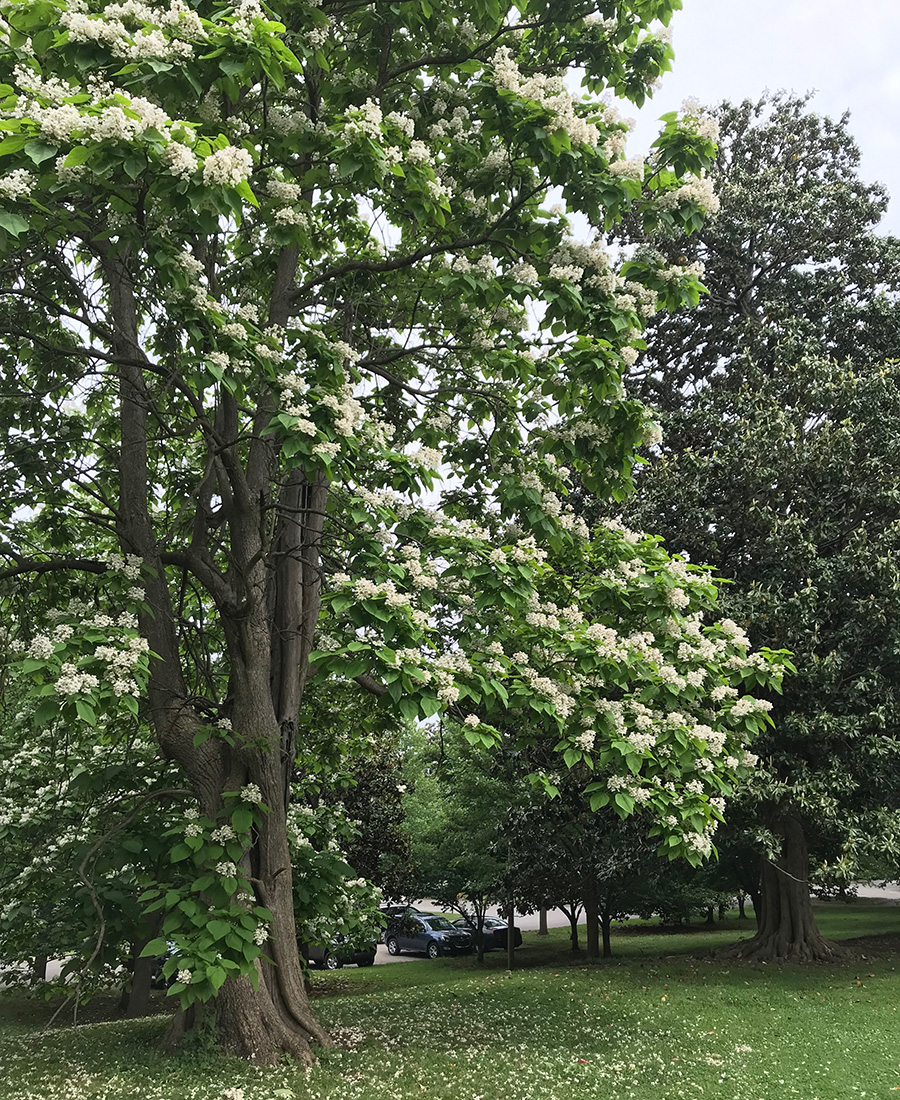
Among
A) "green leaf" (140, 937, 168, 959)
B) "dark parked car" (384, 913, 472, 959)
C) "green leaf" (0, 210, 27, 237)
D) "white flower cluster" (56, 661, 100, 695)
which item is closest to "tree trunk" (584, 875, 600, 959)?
"dark parked car" (384, 913, 472, 959)

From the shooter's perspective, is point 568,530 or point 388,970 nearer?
point 568,530

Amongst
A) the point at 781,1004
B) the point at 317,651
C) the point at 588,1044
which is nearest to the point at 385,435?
the point at 317,651

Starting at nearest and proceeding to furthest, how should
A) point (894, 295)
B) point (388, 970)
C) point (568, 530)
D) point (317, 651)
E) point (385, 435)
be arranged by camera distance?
point (317, 651) < point (385, 435) < point (568, 530) < point (894, 295) < point (388, 970)

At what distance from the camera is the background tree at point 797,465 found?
13.2 metres

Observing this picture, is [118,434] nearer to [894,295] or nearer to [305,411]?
[305,411]

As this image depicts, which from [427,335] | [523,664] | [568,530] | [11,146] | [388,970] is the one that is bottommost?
[388,970]

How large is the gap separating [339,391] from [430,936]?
71.9ft

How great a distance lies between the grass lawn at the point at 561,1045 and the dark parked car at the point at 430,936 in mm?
10005

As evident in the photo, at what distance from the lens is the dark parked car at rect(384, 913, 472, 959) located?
79.3ft

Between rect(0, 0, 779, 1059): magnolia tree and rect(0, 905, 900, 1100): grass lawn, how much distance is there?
0.87 m

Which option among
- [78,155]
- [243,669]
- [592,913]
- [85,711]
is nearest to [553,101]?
[78,155]

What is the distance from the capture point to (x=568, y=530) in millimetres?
7879

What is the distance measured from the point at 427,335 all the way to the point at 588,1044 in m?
7.39

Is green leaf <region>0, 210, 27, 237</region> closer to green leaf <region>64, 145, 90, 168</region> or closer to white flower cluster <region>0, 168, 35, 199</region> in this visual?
white flower cluster <region>0, 168, 35, 199</region>
